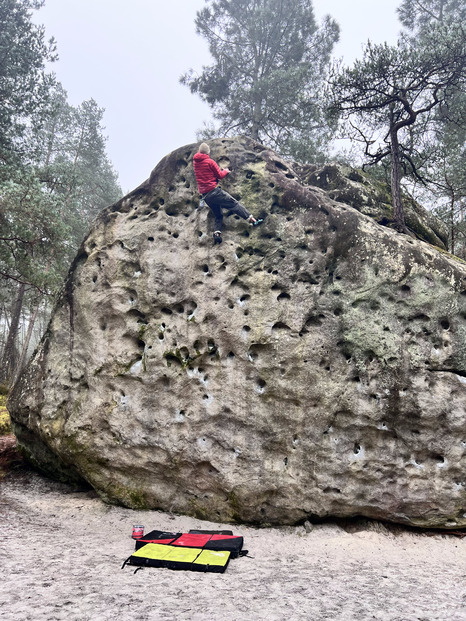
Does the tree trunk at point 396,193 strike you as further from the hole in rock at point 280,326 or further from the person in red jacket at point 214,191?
the hole in rock at point 280,326

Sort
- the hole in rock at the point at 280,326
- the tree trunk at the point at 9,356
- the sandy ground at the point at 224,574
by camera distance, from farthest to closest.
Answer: the tree trunk at the point at 9,356
the hole in rock at the point at 280,326
the sandy ground at the point at 224,574

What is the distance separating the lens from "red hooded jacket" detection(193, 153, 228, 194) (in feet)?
23.0

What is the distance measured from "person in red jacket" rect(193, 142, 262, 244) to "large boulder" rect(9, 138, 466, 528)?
0.26m

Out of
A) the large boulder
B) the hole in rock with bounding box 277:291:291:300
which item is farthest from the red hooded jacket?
the hole in rock with bounding box 277:291:291:300

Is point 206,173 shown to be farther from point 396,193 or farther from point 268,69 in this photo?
point 268,69

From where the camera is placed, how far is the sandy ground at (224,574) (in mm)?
3366

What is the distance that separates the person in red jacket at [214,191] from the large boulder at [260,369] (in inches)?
10.1

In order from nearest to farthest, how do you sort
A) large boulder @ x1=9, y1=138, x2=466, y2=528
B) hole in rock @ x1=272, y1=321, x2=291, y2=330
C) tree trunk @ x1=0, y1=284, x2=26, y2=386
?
1. large boulder @ x1=9, y1=138, x2=466, y2=528
2. hole in rock @ x1=272, y1=321, x2=291, y2=330
3. tree trunk @ x1=0, y1=284, x2=26, y2=386

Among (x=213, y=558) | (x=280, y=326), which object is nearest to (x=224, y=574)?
(x=213, y=558)

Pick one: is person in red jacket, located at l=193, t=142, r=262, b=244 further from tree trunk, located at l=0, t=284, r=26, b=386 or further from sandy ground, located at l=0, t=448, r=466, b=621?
tree trunk, located at l=0, t=284, r=26, b=386

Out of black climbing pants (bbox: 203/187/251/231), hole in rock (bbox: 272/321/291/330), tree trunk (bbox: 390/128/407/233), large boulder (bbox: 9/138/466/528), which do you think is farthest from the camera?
tree trunk (bbox: 390/128/407/233)

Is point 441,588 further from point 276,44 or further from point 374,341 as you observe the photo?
point 276,44

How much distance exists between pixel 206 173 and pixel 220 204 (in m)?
0.63

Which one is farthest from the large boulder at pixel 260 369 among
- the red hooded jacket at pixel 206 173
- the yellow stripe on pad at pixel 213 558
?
the yellow stripe on pad at pixel 213 558
